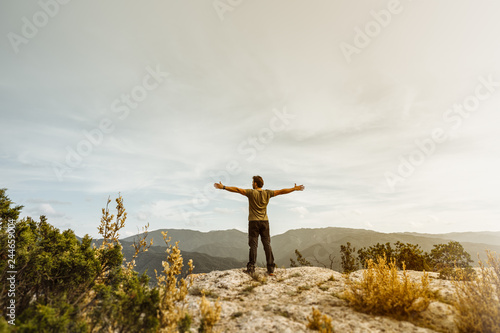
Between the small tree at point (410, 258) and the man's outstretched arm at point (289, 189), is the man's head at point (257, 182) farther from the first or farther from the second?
the small tree at point (410, 258)

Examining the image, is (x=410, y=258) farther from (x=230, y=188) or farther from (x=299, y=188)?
(x=230, y=188)

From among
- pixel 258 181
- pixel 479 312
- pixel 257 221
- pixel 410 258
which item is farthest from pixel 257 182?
pixel 410 258

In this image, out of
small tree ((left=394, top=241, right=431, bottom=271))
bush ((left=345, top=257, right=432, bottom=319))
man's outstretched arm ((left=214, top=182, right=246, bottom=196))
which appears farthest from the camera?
small tree ((left=394, top=241, right=431, bottom=271))

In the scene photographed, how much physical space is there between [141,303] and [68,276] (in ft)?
7.24

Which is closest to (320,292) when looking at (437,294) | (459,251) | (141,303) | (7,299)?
(437,294)

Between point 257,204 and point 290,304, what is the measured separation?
10.7ft

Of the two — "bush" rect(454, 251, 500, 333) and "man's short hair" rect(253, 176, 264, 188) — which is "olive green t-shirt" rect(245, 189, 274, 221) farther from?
"bush" rect(454, 251, 500, 333)

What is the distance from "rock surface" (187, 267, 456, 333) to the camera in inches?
152

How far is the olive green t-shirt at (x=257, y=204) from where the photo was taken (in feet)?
25.0

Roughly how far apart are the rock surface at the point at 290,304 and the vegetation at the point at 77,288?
82 cm

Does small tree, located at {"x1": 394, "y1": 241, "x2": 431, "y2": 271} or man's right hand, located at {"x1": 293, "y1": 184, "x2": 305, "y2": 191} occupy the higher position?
man's right hand, located at {"x1": 293, "y1": 184, "x2": 305, "y2": 191}

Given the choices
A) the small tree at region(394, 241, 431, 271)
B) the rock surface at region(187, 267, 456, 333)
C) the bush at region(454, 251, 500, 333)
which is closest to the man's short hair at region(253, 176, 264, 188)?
the rock surface at region(187, 267, 456, 333)

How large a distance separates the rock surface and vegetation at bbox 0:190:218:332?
2.69 ft

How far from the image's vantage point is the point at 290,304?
16.3 ft
